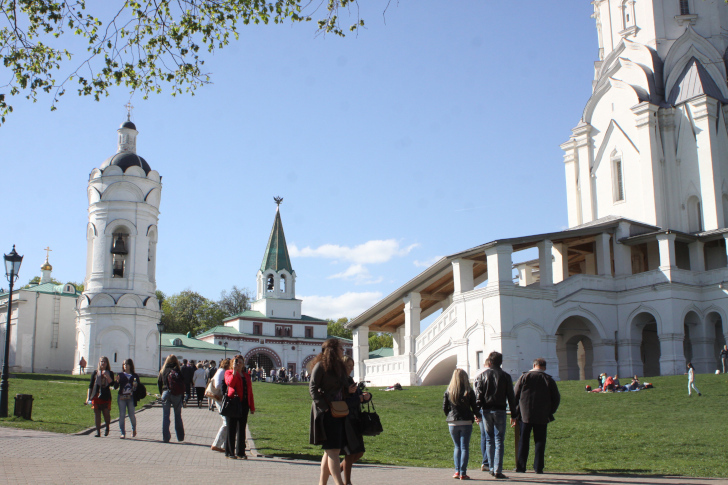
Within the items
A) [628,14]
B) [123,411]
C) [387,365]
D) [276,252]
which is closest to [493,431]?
[123,411]

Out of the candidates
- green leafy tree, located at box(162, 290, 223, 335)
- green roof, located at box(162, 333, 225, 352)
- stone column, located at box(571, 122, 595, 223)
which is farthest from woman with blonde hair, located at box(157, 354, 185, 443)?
green leafy tree, located at box(162, 290, 223, 335)

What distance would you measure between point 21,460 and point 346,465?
5103mm

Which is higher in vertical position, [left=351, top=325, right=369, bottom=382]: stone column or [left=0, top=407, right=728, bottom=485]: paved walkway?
[left=351, top=325, right=369, bottom=382]: stone column

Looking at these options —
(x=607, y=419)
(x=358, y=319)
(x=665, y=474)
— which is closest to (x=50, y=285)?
(x=358, y=319)

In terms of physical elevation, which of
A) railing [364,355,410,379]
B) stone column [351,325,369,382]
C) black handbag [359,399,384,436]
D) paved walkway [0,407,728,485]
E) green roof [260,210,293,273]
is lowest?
paved walkway [0,407,728,485]

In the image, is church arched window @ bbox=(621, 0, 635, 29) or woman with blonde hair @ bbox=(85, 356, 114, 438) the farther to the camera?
church arched window @ bbox=(621, 0, 635, 29)

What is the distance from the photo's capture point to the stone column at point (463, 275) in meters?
36.7

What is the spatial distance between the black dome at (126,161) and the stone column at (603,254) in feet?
105

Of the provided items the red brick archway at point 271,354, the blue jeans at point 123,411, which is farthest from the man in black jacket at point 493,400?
the red brick archway at point 271,354

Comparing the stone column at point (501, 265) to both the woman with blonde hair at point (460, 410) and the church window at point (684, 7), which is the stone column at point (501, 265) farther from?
the woman with blonde hair at point (460, 410)

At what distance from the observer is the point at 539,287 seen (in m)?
35.5

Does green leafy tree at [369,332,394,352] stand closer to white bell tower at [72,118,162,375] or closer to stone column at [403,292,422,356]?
white bell tower at [72,118,162,375]

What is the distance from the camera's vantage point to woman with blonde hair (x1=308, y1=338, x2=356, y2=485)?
8203 mm

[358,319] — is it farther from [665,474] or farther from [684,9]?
[665,474]
